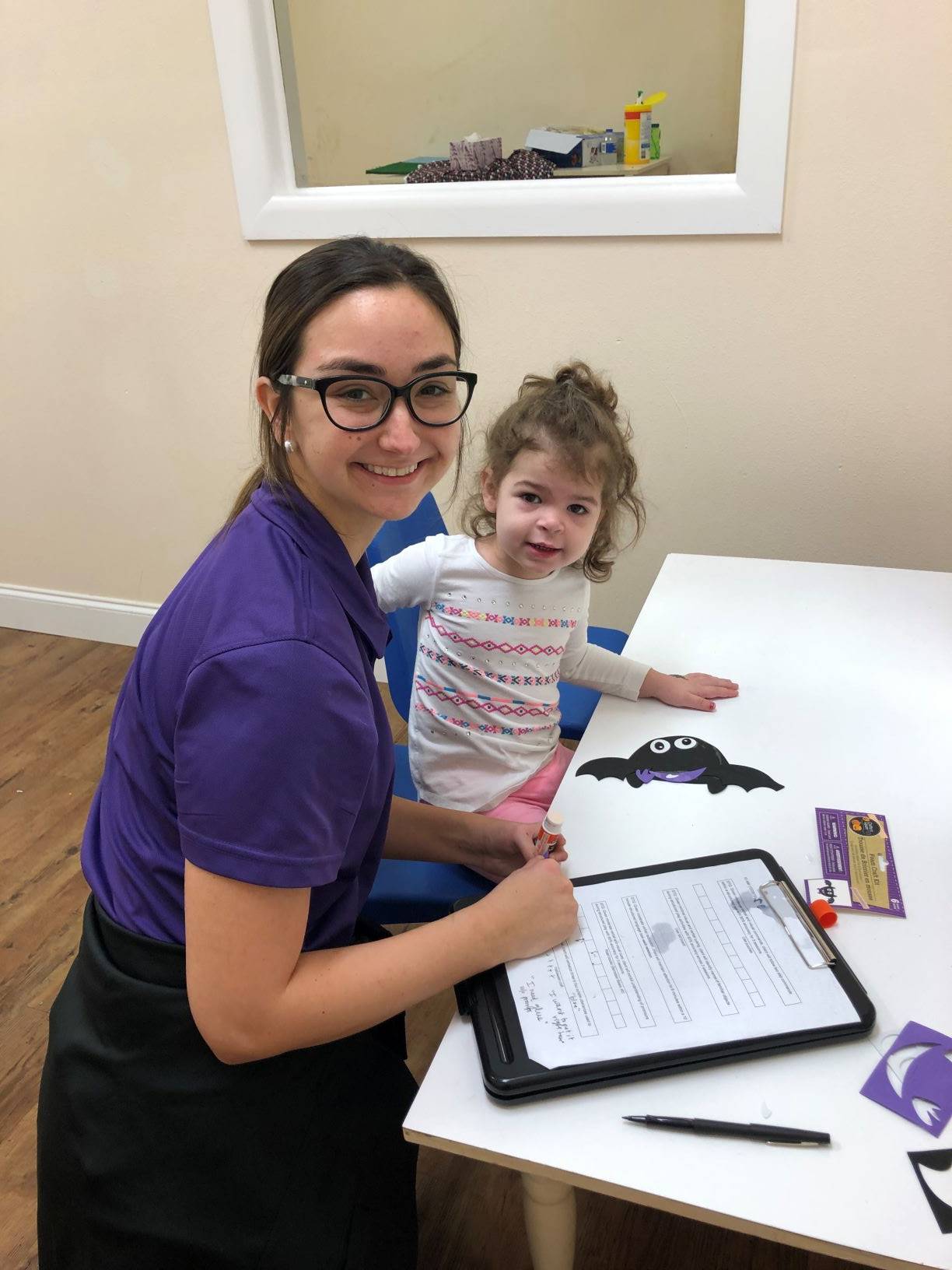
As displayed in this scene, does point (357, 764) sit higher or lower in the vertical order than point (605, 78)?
lower

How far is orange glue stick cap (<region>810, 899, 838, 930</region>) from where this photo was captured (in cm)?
90

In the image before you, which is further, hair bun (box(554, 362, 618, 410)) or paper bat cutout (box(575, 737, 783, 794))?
hair bun (box(554, 362, 618, 410))

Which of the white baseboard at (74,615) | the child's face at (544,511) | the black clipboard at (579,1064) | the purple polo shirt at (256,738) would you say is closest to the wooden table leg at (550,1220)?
the black clipboard at (579,1064)

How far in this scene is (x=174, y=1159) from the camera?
2.96 ft

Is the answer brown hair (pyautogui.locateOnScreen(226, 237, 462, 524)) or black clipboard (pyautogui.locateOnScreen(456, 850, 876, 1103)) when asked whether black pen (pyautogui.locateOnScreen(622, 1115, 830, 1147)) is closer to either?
black clipboard (pyautogui.locateOnScreen(456, 850, 876, 1103))

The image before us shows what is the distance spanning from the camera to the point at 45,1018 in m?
1.78

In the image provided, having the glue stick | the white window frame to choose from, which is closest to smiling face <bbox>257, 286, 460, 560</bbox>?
the glue stick

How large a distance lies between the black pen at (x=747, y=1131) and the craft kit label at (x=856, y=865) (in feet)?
0.88

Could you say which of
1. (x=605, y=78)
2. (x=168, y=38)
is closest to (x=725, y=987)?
(x=168, y=38)

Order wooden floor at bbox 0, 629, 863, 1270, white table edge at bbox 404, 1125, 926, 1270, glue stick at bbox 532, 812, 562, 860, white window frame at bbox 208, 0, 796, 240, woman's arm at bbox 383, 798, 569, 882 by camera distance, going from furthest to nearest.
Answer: white window frame at bbox 208, 0, 796, 240
wooden floor at bbox 0, 629, 863, 1270
woman's arm at bbox 383, 798, 569, 882
glue stick at bbox 532, 812, 562, 860
white table edge at bbox 404, 1125, 926, 1270

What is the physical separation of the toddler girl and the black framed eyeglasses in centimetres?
41

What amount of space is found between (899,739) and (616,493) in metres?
0.52

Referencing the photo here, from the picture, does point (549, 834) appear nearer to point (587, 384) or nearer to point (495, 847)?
point (495, 847)

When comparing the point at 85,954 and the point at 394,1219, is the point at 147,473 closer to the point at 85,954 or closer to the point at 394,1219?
the point at 85,954
